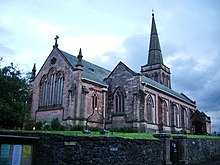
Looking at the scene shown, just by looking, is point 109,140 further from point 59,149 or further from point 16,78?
point 16,78

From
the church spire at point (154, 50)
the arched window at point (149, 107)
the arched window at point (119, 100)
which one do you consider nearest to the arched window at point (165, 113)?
the arched window at point (149, 107)

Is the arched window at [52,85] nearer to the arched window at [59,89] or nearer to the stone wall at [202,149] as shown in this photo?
the arched window at [59,89]

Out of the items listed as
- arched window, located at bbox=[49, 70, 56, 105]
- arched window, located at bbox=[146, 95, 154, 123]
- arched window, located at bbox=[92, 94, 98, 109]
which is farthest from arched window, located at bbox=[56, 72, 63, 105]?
arched window, located at bbox=[146, 95, 154, 123]

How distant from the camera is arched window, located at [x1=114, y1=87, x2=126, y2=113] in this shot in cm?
3316

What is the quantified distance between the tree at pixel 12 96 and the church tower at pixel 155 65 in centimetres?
4132

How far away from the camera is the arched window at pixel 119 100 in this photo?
3316cm

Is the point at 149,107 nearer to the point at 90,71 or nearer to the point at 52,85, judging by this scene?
the point at 90,71

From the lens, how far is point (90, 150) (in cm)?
1160

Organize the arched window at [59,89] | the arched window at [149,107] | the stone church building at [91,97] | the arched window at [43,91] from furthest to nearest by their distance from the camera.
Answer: the arched window at [149,107] < the arched window at [43,91] < the arched window at [59,89] < the stone church building at [91,97]

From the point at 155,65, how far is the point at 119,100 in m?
29.5

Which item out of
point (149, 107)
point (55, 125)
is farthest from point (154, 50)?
point (55, 125)

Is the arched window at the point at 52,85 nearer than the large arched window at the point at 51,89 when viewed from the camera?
No

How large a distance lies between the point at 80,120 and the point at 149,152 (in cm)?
1526

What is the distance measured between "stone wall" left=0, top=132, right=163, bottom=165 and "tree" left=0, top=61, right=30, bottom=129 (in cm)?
1153
